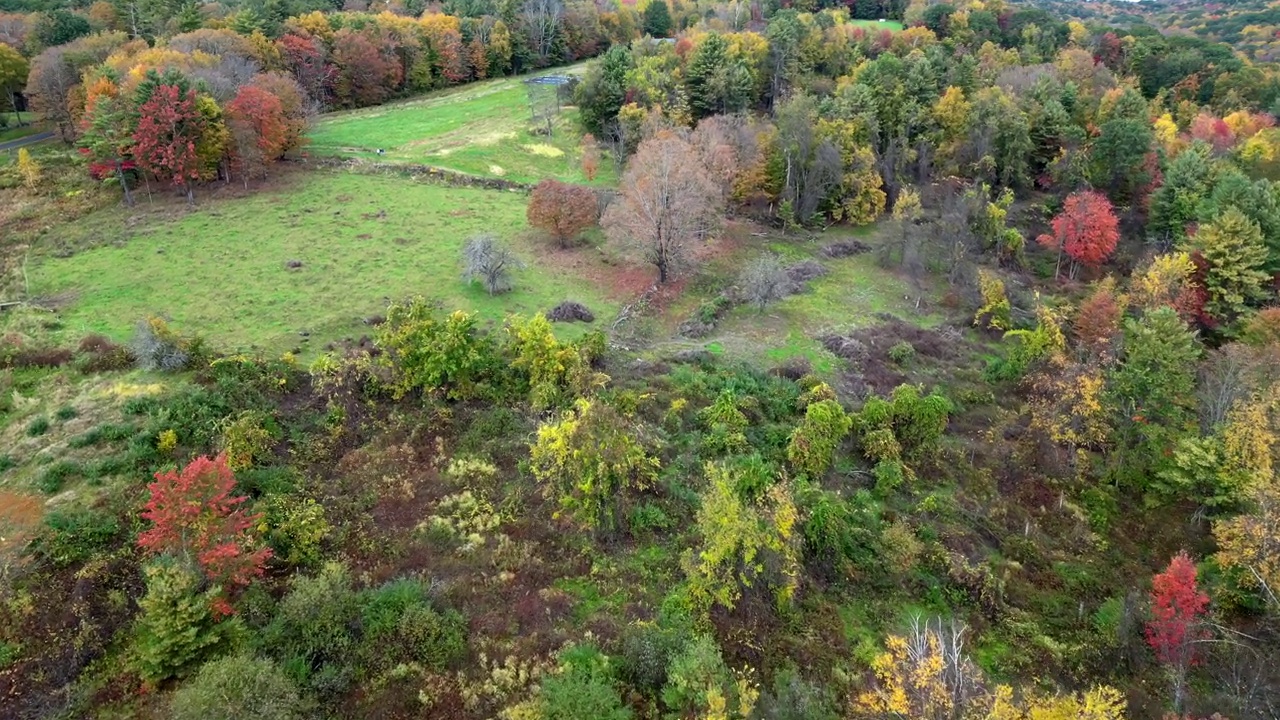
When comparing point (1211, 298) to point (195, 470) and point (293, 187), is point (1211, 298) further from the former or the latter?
point (293, 187)

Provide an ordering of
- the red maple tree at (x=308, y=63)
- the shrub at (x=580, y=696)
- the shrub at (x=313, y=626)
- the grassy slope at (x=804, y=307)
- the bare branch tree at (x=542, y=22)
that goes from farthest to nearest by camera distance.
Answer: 1. the bare branch tree at (x=542, y=22)
2. the red maple tree at (x=308, y=63)
3. the grassy slope at (x=804, y=307)
4. the shrub at (x=313, y=626)
5. the shrub at (x=580, y=696)

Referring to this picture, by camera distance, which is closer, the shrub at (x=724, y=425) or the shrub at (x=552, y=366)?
the shrub at (x=724, y=425)

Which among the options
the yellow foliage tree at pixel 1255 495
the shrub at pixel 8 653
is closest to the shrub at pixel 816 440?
the yellow foliage tree at pixel 1255 495

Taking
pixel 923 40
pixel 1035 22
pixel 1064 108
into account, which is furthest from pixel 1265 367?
pixel 1035 22

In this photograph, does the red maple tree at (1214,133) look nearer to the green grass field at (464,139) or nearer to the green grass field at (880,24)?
the green grass field at (880,24)

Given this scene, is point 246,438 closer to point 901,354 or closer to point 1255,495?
point 901,354

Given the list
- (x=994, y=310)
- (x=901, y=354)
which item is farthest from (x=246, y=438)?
(x=994, y=310)
